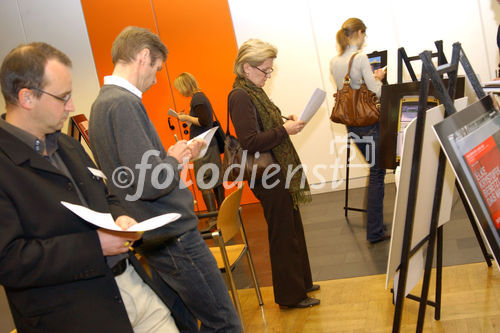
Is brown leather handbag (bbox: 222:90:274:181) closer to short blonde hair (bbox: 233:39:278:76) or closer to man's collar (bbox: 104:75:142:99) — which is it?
short blonde hair (bbox: 233:39:278:76)

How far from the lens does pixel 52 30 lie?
680 cm

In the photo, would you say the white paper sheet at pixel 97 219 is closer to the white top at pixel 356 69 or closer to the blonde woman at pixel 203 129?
the white top at pixel 356 69

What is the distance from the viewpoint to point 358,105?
4.07 meters

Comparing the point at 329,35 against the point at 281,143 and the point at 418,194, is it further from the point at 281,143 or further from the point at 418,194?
the point at 418,194

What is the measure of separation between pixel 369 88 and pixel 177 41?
330 cm

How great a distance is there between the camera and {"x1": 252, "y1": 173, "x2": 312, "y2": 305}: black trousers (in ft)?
9.86

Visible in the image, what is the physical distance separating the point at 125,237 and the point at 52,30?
6.12m

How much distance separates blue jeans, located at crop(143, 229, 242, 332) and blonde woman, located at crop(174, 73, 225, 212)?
3.02 metres

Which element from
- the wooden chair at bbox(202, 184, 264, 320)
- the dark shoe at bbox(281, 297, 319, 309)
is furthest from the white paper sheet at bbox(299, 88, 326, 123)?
the dark shoe at bbox(281, 297, 319, 309)

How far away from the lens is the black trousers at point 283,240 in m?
3.00

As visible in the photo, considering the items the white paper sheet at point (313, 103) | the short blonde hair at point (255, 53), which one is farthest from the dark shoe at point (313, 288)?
the short blonde hair at point (255, 53)

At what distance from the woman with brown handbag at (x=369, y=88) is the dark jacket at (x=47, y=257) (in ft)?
9.38

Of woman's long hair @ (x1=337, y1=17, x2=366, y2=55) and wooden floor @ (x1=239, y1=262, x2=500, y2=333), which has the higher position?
woman's long hair @ (x1=337, y1=17, x2=366, y2=55)

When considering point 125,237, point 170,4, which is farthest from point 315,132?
point 125,237
